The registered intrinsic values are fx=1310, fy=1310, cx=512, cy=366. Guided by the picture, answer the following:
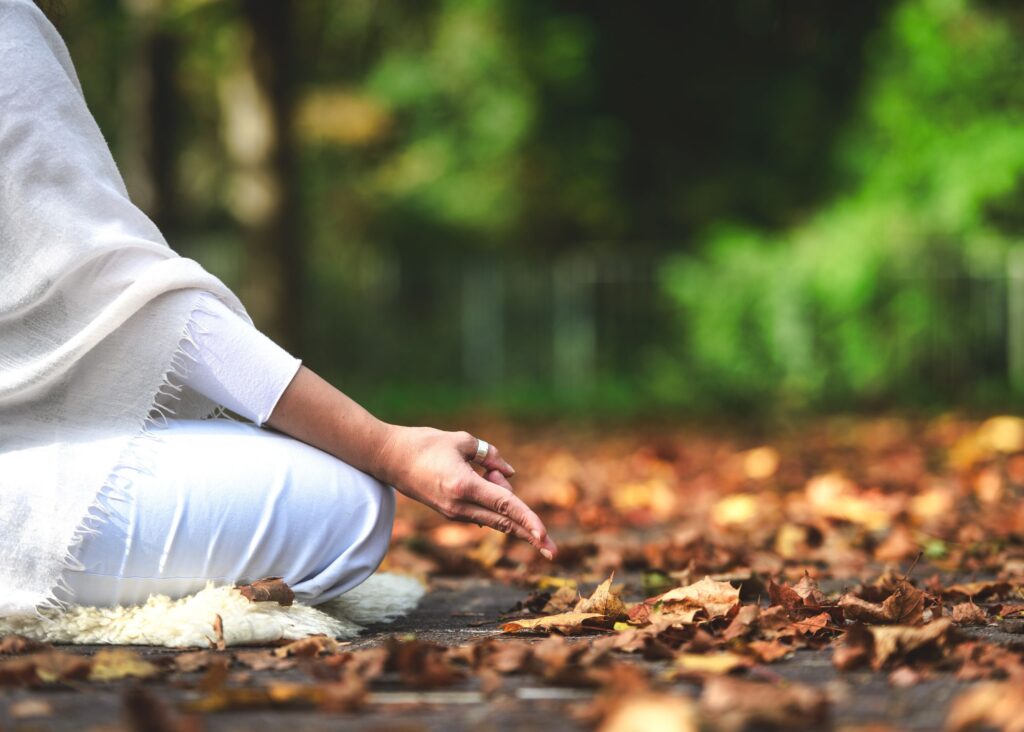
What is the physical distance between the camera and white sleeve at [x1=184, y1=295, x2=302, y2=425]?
2412mm

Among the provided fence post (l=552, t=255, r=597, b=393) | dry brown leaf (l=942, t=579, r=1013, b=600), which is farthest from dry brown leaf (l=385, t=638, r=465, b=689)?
fence post (l=552, t=255, r=597, b=393)

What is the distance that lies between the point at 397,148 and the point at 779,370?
31.6 feet

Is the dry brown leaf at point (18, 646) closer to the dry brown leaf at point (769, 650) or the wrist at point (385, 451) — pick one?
the wrist at point (385, 451)

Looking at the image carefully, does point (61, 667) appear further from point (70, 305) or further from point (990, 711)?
point (990, 711)

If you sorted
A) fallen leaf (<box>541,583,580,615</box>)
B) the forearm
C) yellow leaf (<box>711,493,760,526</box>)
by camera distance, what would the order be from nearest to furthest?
1. the forearm
2. fallen leaf (<box>541,583,580,615</box>)
3. yellow leaf (<box>711,493,760,526</box>)

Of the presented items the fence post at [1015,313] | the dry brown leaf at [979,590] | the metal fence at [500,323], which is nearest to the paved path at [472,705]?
the dry brown leaf at [979,590]

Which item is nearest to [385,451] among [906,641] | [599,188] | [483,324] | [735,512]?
[906,641]

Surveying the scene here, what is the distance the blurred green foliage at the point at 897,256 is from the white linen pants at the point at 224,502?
9547 mm

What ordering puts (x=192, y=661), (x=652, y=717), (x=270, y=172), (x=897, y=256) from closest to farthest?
(x=652, y=717) → (x=192, y=661) → (x=270, y=172) → (x=897, y=256)

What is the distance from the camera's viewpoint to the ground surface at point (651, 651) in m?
1.74

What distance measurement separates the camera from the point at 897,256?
41.5ft

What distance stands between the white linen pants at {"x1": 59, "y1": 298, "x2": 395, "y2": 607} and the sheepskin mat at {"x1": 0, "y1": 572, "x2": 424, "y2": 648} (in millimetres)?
38

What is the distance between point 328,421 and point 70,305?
0.52 m

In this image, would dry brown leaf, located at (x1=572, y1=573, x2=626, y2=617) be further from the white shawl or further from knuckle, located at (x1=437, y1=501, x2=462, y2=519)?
the white shawl
